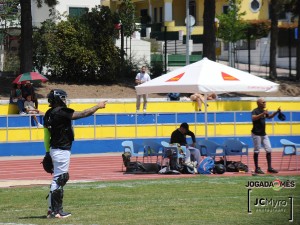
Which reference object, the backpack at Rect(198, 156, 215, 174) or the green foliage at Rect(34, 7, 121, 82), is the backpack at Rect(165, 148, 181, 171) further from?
the green foliage at Rect(34, 7, 121, 82)

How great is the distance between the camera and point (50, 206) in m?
13.6

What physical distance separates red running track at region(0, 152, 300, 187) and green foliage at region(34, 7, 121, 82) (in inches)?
430

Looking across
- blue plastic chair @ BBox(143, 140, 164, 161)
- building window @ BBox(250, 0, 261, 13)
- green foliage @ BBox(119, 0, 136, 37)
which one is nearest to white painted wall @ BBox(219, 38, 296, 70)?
building window @ BBox(250, 0, 261, 13)

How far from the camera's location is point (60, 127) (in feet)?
44.1

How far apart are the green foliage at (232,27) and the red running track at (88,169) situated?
1048 inches

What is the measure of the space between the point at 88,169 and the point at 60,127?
34.0ft

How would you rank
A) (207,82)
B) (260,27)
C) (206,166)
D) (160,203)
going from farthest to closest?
(260,27)
(207,82)
(206,166)
(160,203)

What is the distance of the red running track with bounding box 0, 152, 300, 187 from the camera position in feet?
70.0

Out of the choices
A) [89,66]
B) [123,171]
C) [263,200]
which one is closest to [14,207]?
[263,200]

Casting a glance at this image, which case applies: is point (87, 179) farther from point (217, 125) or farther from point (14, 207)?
point (217, 125)

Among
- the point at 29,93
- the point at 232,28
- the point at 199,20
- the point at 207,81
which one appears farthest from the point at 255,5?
the point at 207,81

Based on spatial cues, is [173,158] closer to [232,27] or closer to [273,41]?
[273,41]

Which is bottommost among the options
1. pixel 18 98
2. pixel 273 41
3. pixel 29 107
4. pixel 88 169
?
pixel 88 169

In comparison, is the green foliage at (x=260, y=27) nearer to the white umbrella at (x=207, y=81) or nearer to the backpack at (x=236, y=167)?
the white umbrella at (x=207, y=81)
